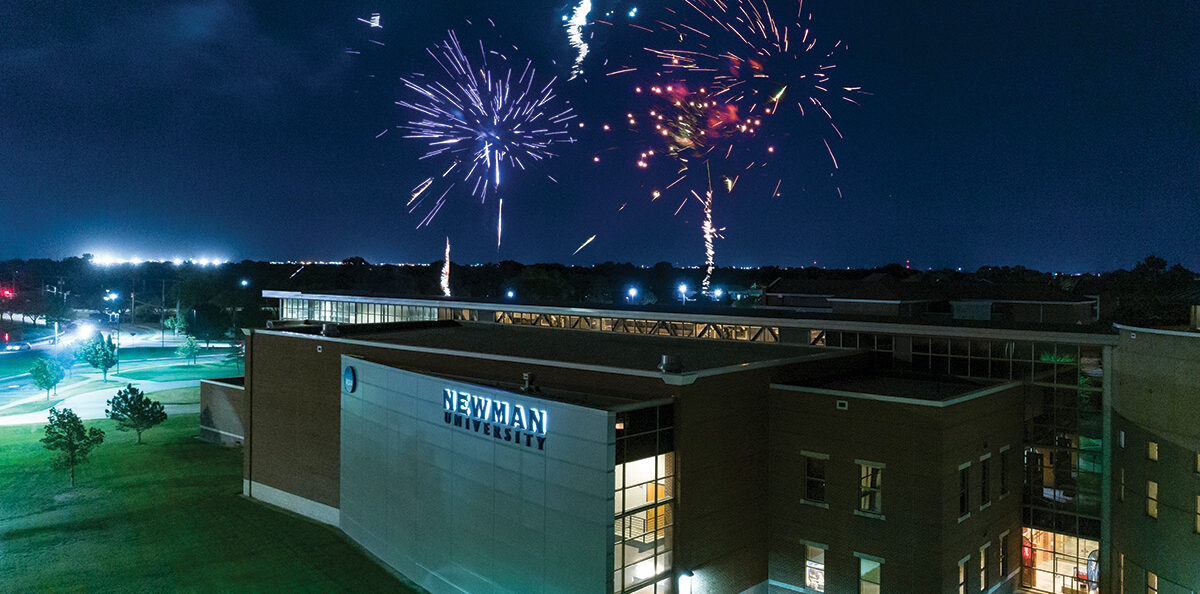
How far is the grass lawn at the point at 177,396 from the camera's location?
67.9 m

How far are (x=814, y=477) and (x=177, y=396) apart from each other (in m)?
68.3

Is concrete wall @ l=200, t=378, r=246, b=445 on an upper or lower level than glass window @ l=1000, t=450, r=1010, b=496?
lower

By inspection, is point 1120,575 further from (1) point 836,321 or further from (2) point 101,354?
(2) point 101,354

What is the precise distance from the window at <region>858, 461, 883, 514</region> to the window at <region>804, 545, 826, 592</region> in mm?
2148

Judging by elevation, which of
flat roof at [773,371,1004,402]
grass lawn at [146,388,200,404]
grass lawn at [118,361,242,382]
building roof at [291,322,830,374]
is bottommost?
grass lawn at [146,388,200,404]

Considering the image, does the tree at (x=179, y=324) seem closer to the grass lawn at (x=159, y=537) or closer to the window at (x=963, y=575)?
the grass lawn at (x=159, y=537)

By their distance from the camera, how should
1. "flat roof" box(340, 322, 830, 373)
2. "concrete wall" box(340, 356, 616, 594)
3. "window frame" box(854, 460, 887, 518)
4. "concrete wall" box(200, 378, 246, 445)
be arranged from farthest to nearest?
"concrete wall" box(200, 378, 246, 445) → "flat roof" box(340, 322, 830, 373) → "window frame" box(854, 460, 887, 518) → "concrete wall" box(340, 356, 616, 594)

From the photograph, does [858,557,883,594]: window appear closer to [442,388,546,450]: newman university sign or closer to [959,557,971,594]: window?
[959,557,971,594]: window

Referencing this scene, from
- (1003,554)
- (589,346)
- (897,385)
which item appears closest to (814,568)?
(897,385)

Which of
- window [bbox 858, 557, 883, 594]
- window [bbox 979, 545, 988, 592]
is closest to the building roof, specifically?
window [bbox 858, 557, 883, 594]

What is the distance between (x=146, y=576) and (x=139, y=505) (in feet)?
35.3

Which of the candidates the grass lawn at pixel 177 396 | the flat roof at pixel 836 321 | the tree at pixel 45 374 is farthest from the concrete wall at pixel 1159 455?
the tree at pixel 45 374

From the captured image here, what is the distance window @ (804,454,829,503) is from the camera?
2317cm

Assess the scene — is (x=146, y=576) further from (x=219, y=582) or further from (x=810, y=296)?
(x=810, y=296)
